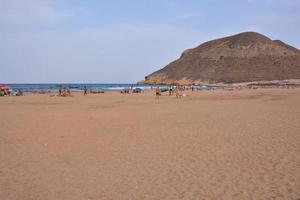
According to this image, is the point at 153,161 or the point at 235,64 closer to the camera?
the point at 153,161

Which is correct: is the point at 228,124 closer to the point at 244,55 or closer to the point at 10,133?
the point at 10,133

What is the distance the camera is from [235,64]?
9106 cm

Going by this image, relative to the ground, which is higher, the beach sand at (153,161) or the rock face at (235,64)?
the rock face at (235,64)

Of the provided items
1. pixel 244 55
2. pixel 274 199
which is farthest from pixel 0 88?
pixel 244 55

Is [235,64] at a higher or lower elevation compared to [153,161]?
higher

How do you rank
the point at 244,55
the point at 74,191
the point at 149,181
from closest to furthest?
the point at 74,191, the point at 149,181, the point at 244,55

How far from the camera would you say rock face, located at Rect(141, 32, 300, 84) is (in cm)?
8456

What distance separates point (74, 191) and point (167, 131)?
597cm

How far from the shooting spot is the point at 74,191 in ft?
19.0

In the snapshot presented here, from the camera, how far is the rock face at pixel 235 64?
8456cm

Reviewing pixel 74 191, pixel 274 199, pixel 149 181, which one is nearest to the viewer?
pixel 274 199

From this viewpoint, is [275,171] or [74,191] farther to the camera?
[275,171]

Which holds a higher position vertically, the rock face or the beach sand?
the rock face

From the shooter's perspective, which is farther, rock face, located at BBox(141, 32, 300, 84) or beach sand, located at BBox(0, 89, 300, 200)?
rock face, located at BBox(141, 32, 300, 84)
